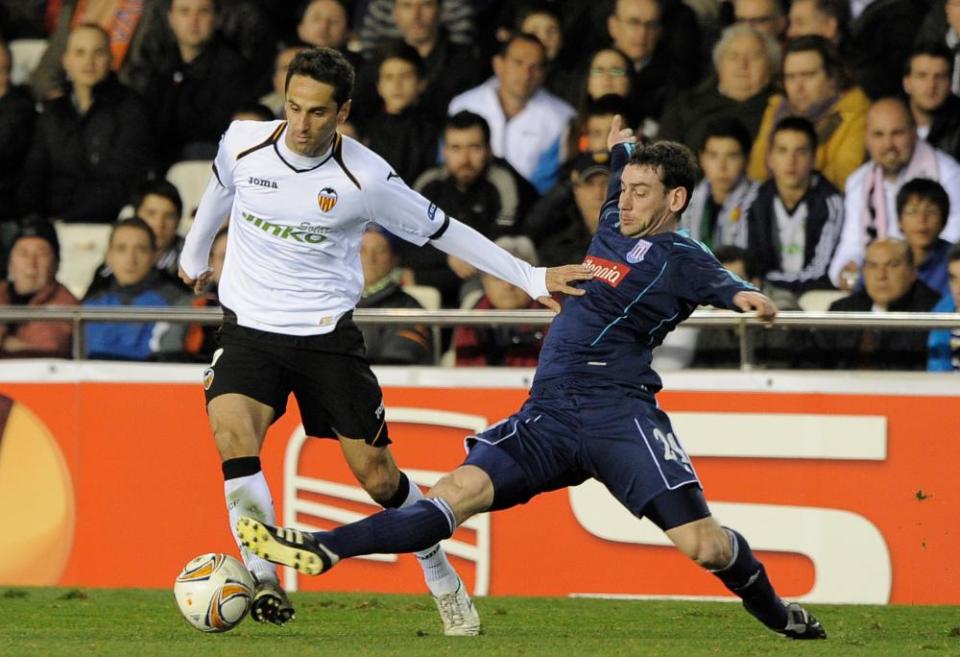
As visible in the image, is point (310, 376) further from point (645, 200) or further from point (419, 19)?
point (419, 19)

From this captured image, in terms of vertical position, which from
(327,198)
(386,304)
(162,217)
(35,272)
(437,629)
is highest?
(327,198)

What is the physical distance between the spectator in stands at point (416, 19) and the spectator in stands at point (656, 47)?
129cm

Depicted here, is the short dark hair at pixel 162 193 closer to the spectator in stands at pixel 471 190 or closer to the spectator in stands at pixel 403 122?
the spectator in stands at pixel 403 122

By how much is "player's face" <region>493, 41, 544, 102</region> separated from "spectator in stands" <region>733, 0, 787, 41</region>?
1.45 meters

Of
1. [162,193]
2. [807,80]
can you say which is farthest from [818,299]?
[162,193]

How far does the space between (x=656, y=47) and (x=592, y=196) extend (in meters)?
1.86

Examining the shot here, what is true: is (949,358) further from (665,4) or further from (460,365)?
(665,4)

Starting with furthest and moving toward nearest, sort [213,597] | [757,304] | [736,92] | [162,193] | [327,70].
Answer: [162,193], [736,92], [327,70], [213,597], [757,304]

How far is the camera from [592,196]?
11.4 metres

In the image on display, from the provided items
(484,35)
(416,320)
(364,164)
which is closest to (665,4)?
(484,35)

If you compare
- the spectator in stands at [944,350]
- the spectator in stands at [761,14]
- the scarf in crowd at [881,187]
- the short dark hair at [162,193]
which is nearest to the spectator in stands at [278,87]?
the short dark hair at [162,193]

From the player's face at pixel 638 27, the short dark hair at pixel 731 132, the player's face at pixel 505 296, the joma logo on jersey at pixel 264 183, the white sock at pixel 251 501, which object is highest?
the player's face at pixel 638 27

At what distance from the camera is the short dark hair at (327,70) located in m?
7.45

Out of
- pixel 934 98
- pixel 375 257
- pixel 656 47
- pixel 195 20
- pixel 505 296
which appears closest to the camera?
pixel 505 296
